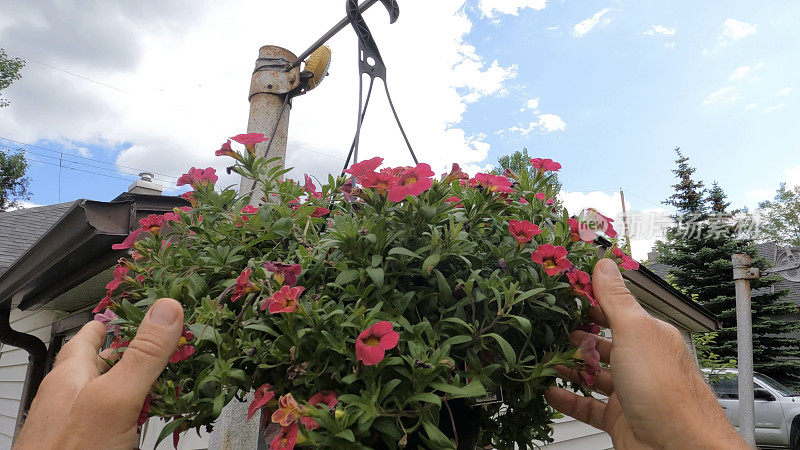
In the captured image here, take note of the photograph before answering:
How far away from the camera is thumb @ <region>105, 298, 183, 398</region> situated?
2.55 feet

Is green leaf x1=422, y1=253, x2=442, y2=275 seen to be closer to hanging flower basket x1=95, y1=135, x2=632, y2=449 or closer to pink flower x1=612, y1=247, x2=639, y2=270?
hanging flower basket x1=95, y1=135, x2=632, y2=449

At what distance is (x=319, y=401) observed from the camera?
0.77m

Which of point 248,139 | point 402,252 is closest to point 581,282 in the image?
point 402,252

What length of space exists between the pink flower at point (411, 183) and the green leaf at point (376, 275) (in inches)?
4.5

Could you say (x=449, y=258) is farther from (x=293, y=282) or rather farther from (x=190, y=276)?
(x=190, y=276)

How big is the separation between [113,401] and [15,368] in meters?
6.50

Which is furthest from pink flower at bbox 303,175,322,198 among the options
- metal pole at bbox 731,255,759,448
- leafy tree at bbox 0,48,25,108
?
leafy tree at bbox 0,48,25,108

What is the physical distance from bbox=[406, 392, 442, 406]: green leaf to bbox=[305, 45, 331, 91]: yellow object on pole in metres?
1.83

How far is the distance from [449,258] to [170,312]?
1.54 ft

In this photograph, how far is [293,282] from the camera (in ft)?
2.67

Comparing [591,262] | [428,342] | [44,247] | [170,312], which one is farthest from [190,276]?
[44,247]

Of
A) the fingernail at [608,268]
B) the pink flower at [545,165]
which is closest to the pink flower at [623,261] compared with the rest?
the fingernail at [608,268]

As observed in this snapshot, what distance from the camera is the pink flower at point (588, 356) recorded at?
0.89 metres

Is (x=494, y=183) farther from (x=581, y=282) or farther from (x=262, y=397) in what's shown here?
(x=262, y=397)
